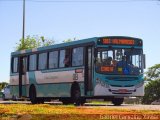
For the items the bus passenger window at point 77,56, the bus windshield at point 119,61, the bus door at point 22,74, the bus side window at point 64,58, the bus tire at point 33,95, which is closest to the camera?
the bus windshield at point 119,61

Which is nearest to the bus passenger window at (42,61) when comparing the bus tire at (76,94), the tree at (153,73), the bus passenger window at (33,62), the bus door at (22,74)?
the bus passenger window at (33,62)

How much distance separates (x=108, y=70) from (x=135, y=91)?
1965 mm

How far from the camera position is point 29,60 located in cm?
3016

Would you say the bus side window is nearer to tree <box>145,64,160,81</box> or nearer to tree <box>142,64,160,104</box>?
tree <box>142,64,160,104</box>

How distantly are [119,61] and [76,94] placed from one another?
2860 millimetres

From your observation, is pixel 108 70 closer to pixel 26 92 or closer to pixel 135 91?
pixel 135 91

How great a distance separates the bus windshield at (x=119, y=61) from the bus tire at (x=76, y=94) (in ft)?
6.15

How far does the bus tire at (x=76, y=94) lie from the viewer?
2438 centimetres

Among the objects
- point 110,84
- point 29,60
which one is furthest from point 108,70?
point 29,60

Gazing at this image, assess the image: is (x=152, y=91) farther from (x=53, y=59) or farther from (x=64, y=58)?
(x=64, y=58)

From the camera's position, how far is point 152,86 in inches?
3959

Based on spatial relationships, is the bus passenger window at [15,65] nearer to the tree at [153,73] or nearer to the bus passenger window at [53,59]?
the bus passenger window at [53,59]

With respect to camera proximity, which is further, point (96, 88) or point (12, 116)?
point (96, 88)

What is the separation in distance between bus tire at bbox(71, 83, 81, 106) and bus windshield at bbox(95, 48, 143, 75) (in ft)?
6.15
